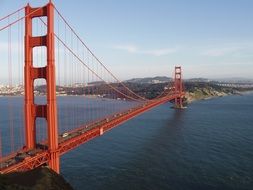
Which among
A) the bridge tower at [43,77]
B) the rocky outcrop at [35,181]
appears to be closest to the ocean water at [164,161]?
the bridge tower at [43,77]

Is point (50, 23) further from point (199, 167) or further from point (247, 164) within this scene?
point (247, 164)

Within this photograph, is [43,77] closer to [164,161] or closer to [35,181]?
[35,181]

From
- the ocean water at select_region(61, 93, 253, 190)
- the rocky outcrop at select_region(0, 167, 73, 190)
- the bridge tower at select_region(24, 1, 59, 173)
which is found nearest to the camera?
the rocky outcrop at select_region(0, 167, 73, 190)

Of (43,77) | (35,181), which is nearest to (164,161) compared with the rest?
(43,77)

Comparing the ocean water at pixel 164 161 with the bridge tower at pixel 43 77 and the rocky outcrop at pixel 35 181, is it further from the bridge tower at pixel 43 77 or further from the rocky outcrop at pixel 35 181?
the rocky outcrop at pixel 35 181

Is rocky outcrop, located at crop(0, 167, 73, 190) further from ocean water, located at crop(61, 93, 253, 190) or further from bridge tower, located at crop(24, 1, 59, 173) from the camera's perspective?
ocean water, located at crop(61, 93, 253, 190)

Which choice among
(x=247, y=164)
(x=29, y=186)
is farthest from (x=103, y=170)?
(x=29, y=186)

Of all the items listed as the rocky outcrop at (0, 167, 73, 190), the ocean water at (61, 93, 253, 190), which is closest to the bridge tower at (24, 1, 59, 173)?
the ocean water at (61, 93, 253, 190)
